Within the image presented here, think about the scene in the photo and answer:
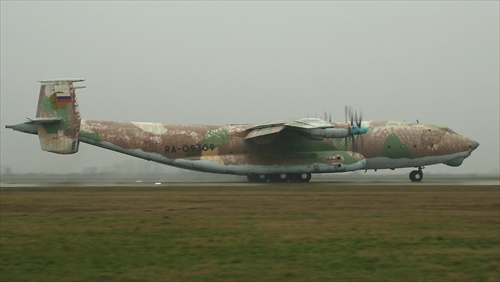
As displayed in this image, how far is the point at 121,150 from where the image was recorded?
48219mm

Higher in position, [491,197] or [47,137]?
[47,137]

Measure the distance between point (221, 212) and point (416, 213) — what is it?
6.91 meters

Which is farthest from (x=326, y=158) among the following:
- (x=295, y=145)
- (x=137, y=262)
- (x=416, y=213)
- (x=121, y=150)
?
(x=137, y=262)

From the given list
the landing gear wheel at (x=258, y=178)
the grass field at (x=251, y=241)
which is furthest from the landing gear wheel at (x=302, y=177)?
the grass field at (x=251, y=241)

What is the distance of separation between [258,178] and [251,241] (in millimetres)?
33726

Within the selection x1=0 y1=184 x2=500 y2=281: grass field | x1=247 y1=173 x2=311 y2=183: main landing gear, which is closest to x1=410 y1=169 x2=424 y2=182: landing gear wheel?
x1=247 y1=173 x2=311 y2=183: main landing gear

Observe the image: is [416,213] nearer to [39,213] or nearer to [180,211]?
[180,211]

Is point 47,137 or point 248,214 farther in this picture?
point 47,137

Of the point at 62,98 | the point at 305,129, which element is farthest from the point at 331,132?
the point at 62,98

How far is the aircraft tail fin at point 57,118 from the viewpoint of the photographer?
46531 millimetres

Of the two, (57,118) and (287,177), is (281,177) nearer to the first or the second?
(287,177)

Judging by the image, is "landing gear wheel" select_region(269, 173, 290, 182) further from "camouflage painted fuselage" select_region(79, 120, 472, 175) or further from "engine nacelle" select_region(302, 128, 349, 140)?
"engine nacelle" select_region(302, 128, 349, 140)

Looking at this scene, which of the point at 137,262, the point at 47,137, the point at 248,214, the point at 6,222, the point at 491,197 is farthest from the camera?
the point at 47,137

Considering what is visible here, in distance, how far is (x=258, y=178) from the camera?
165 feet
